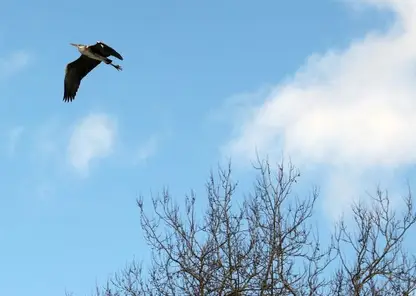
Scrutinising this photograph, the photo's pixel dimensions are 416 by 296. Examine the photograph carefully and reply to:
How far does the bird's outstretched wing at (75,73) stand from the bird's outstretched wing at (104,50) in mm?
1532

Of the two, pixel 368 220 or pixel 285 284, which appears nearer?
pixel 285 284

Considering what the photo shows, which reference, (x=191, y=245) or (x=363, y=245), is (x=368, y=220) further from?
(x=191, y=245)

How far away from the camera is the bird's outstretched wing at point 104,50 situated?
16984 millimetres

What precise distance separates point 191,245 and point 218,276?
2.92 ft

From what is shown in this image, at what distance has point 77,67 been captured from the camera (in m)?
19.1

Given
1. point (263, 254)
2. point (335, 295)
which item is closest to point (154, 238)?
point (263, 254)

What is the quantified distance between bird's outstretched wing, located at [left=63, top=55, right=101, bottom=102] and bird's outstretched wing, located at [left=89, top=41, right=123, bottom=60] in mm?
1532

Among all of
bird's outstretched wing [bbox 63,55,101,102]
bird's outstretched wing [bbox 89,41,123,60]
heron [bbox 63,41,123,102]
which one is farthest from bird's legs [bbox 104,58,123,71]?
bird's outstretched wing [bbox 63,55,101,102]

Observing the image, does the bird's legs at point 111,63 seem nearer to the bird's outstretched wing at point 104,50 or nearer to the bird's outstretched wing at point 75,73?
the bird's outstretched wing at point 104,50

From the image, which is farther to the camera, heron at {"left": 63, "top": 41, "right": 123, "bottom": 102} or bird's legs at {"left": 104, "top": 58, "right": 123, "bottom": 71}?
heron at {"left": 63, "top": 41, "right": 123, "bottom": 102}

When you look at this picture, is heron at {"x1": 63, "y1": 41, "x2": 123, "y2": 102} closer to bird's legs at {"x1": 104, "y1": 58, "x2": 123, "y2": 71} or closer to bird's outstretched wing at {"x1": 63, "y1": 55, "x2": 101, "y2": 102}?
bird's outstretched wing at {"x1": 63, "y1": 55, "x2": 101, "y2": 102}

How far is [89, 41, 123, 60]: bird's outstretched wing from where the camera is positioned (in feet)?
55.7

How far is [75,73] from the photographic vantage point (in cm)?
1909

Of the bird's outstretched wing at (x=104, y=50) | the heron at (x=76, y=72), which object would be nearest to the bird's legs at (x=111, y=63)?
the bird's outstretched wing at (x=104, y=50)
